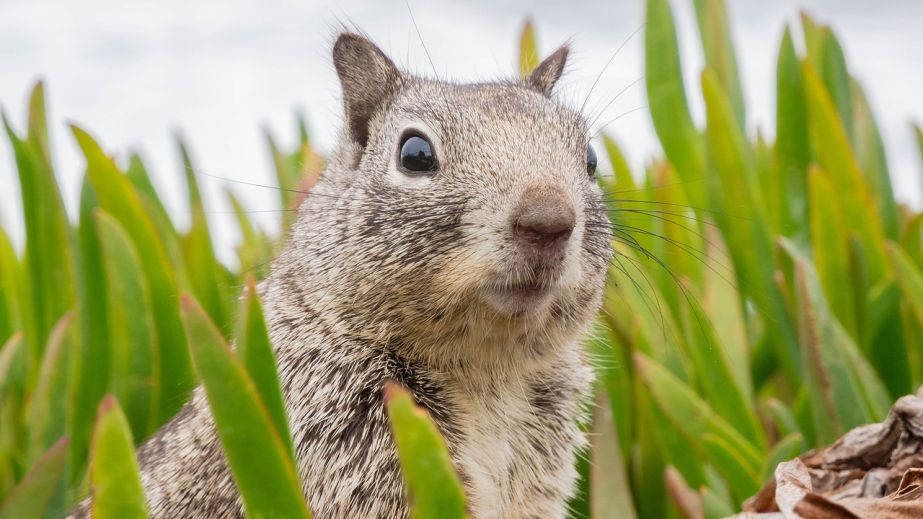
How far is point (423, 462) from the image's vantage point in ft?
4.90

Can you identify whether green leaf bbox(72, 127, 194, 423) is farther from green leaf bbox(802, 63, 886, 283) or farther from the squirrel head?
green leaf bbox(802, 63, 886, 283)

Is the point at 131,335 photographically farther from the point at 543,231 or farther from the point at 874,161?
the point at 874,161

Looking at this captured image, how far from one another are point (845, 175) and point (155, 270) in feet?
7.29

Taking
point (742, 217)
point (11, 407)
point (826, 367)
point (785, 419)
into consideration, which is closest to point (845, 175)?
point (742, 217)

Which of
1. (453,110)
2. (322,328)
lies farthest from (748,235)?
(322,328)

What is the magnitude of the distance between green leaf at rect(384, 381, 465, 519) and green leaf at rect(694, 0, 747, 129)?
2948 mm

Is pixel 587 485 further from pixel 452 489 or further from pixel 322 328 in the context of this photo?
pixel 452 489

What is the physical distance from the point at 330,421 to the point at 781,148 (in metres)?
2.20

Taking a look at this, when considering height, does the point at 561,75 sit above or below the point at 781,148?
above

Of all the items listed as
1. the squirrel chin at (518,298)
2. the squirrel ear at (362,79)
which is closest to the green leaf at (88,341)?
the squirrel ear at (362,79)

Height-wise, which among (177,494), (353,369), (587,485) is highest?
(353,369)

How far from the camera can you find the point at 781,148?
12.4 ft

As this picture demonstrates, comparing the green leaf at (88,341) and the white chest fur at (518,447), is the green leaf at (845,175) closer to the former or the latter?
the white chest fur at (518,447)

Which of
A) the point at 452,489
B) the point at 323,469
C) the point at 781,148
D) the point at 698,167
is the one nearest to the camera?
the point at 452,489
